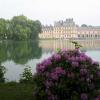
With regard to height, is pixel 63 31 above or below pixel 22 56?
above

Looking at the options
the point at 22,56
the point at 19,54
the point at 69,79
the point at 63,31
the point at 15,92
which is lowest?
the point at 19,54

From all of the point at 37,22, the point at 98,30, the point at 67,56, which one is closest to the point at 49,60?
the point at 67,56

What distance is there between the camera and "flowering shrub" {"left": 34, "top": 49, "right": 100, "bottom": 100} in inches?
212

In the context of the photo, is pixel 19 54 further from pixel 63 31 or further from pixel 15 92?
pixel 63 31

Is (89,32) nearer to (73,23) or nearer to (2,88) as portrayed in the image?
(73,23)

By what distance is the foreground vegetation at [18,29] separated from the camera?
7988cm

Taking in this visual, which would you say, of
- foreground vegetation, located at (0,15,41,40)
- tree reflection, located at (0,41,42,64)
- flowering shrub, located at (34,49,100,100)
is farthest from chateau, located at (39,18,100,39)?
flowering shrub, located at (34,49,100,100)

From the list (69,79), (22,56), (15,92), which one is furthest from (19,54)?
(69,79)

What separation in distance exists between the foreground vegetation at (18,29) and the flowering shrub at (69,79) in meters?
73.5

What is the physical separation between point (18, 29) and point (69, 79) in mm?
74268

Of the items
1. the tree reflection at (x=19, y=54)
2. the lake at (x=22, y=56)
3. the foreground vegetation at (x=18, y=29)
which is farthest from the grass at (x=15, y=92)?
the foreground vegetation at (x=18, y=29)

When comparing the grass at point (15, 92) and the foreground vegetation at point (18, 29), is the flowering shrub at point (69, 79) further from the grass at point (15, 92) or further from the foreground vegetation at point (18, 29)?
the foreground vegetation at point (18, 29)

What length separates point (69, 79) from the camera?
17.7 feet

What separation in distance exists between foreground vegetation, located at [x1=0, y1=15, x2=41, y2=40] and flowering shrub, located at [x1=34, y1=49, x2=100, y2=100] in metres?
73.5
